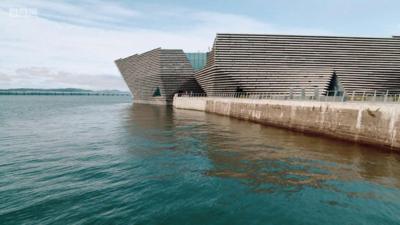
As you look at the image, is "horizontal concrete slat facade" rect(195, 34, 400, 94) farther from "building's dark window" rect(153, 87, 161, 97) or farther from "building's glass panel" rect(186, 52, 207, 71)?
"building's dark window" rect(153, 87, 161, 97)

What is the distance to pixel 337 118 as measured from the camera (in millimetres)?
26406

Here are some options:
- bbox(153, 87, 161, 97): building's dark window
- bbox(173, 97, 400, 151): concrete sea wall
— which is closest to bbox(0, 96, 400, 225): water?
bbox(173, 97, 400, 151): concrete sea wall

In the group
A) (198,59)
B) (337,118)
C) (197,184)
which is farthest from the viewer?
(198,59)

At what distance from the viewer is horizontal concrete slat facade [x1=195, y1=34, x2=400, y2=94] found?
61625 mm

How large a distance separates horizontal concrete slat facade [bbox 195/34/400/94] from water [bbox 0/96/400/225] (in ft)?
136

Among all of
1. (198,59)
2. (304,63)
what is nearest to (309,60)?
(304,63)

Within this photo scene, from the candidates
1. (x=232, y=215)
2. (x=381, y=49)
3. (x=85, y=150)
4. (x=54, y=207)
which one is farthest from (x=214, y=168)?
(x=381, y=49)

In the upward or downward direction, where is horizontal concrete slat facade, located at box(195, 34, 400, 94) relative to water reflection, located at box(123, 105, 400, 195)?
upward

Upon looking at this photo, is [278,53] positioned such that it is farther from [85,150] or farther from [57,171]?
[57,171]

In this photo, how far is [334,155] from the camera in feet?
65.4

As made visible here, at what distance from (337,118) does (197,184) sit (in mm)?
18529

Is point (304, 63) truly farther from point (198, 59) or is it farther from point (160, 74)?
point (160, 74)

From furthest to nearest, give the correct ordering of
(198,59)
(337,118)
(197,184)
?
(198,59)
(337,118)
(197,184)

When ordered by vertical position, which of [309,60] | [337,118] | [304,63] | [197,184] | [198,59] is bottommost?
[197,184]
